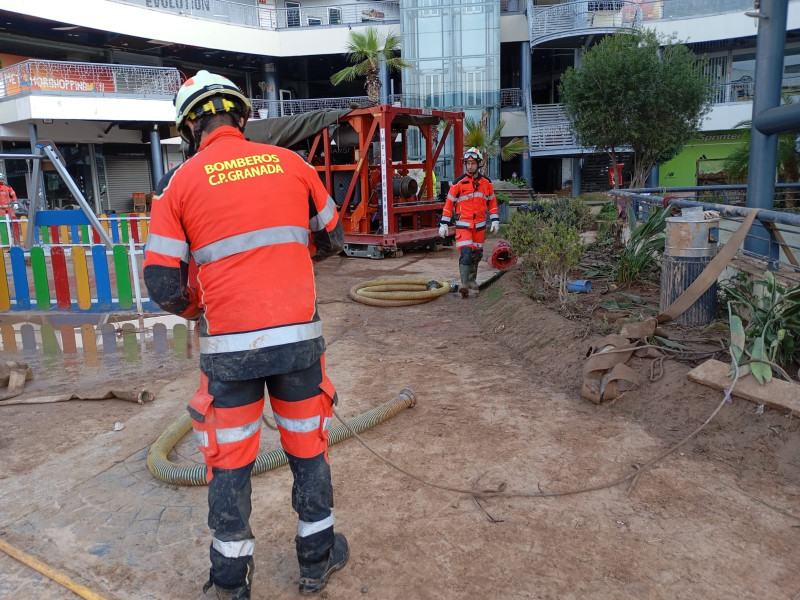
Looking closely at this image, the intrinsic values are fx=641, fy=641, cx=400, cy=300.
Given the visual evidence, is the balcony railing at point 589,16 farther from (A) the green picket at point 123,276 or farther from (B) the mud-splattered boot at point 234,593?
(B) the mud-splattered boot at point 234,593

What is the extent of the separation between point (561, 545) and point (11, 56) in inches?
1166

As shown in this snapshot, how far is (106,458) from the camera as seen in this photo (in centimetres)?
386

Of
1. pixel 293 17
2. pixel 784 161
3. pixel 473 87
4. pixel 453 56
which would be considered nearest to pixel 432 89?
pixel 453 56

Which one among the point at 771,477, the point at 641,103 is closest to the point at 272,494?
the point at 771,477

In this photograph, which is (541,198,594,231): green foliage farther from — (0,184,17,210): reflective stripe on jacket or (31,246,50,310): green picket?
(0,184,17,210): reflective stripe on jacket

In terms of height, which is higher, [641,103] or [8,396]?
[641,103]

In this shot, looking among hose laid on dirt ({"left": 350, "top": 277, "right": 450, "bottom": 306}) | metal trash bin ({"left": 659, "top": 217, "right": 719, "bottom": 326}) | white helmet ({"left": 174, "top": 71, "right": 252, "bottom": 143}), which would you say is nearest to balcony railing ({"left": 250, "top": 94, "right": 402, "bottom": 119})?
hose laid on dirt ({"left": 350, "top": 277, "right": 450, "bottom": 306})

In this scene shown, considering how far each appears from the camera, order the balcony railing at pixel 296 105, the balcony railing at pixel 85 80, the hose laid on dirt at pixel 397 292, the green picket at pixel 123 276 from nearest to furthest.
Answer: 1. the green picket at pixel 123 276
2. the hose laid on dirt at pixel 397 292
3. the balcony railing at pixel 85 80
4. the balcony railing at pixel 296 105

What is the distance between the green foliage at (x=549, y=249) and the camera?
6586mm

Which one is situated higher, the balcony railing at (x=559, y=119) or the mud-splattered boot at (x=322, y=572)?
the balcony railing at (x=559, y=119)

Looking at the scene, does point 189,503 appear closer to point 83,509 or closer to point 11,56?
point 83,509

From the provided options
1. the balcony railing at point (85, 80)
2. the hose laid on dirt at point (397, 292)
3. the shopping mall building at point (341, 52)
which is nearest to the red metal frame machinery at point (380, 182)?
the hose laid on dirt at point (397, 292)

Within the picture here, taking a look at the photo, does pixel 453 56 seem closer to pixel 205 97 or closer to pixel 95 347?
pixel 95 347

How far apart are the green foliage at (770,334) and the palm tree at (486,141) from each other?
20545 mm
